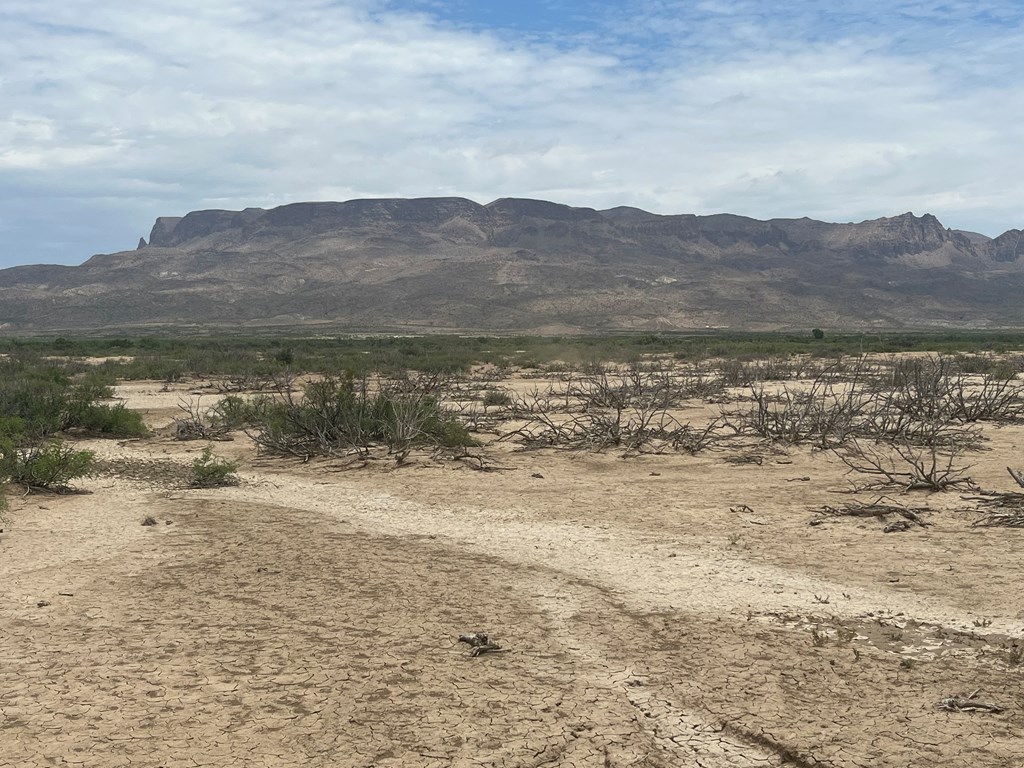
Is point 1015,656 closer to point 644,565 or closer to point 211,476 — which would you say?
point 644,565

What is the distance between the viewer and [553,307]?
109750mm

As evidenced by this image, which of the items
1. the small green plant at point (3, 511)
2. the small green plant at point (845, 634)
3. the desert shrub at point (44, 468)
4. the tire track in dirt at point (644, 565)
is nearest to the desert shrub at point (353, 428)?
the tire track in dirt at point (644, 565)

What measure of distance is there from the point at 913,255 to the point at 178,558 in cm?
19507

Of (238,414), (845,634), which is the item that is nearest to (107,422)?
(238,414)

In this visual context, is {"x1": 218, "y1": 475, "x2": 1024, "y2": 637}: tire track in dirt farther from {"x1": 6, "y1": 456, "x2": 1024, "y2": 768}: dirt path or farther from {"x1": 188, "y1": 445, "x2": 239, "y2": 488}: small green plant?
{"x1": 188, "y1": 445, "x2": 239, "y2": 488}: small green plant

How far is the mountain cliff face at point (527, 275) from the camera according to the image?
111500mm

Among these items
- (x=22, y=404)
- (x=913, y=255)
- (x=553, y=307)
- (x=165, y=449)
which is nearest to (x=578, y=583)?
(x=165, y=449)

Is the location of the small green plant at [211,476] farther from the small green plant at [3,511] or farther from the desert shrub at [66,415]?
the desert shrub at [66,415]

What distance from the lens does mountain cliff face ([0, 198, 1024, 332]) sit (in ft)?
366

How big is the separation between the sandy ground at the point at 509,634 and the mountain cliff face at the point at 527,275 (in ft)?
292

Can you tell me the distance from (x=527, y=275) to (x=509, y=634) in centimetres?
12166

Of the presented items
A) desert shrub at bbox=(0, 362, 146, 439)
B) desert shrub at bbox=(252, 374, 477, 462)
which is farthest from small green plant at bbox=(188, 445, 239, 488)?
desert shrub at bbox=(0, 362, 146, 439)

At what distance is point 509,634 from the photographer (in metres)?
6.51

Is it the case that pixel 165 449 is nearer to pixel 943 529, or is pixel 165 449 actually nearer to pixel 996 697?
pixel 943 529
